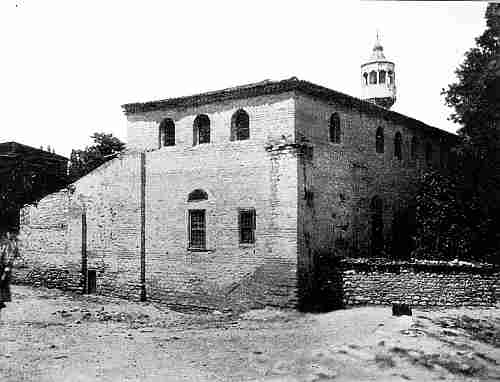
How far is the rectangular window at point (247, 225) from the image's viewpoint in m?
16.8

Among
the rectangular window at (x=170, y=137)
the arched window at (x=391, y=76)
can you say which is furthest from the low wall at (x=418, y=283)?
the arched window at (x=391, y=76)

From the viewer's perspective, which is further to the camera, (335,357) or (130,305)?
(130,305)

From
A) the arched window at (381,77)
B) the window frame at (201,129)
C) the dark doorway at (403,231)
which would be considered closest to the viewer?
the window frame at (201,129)

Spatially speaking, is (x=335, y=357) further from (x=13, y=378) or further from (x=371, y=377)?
(x=13, y=378)

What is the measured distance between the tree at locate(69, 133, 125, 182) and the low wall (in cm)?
2753

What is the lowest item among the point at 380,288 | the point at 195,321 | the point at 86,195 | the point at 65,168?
the point at 195,321

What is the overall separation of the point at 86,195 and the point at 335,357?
13613 millimetres

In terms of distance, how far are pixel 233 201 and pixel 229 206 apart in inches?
9.3

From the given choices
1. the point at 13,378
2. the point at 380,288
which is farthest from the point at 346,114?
the point at 13,378

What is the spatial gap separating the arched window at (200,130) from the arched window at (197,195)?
1.70m

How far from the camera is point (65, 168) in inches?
1030

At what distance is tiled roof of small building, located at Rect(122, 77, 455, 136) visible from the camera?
1617 centimetres

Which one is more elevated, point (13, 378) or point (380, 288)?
point (380, 288)

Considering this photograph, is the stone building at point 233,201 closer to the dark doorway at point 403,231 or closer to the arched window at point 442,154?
the dark doorway at point 403,231
